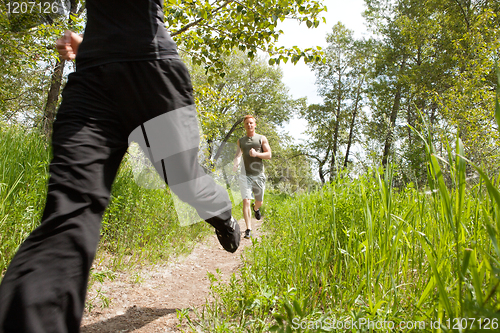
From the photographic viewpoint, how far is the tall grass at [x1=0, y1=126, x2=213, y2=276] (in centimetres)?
204

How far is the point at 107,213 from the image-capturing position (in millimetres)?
2947

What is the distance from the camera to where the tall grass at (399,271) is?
2.69ft

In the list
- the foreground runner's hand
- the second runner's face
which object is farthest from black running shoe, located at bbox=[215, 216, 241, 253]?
the second runner's face

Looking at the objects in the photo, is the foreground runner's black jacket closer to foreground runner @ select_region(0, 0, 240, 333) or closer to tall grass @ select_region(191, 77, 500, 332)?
foreground runner @ select_region(0, 0, 240, 333)

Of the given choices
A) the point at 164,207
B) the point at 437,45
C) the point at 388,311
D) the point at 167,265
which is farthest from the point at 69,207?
the point at 437,45

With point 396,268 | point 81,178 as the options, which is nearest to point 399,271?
point 396,268

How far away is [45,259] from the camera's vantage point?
0.85m

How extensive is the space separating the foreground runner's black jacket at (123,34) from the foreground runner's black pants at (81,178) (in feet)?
0.14

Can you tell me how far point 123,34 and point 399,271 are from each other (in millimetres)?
1840

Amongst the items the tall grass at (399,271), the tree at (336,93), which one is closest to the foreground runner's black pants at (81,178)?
the tall grass at (399,271)

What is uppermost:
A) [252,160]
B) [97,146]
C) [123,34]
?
[123,34]

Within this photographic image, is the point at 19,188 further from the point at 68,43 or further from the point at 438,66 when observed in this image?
the point at 438,66

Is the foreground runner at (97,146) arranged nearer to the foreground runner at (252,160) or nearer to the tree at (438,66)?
the tree at (438,66)

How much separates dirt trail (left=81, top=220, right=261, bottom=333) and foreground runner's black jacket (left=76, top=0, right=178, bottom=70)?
160cm
